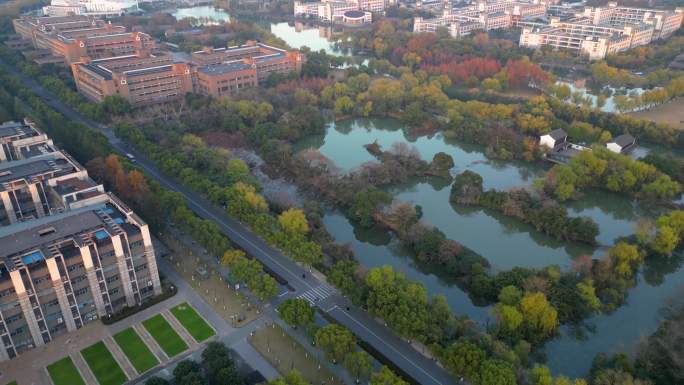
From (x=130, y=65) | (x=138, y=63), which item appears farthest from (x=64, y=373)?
(x=138, y=63)

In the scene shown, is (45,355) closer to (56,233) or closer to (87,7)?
(56,233)

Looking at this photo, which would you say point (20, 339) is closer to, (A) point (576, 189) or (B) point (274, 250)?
(B) point (274, 250)

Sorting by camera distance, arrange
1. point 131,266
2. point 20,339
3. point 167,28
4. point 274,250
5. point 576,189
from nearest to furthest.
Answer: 1. point 20,339
2. point 131,266
3. point 274,250
4. point 576,189
5. point 167,28

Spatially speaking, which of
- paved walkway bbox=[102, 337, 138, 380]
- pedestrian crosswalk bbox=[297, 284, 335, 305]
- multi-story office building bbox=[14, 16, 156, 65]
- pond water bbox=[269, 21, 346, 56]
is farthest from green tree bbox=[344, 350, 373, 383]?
pond water bbox=[269, 21, 346, 56]

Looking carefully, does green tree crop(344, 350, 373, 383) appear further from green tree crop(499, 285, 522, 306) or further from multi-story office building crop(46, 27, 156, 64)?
multi-story office building crop(46, 27, 156, 64)

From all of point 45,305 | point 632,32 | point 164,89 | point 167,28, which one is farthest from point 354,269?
point 167,28

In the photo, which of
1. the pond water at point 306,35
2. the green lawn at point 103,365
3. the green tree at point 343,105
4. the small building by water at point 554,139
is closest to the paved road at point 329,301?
the green lawn at point 103,365
